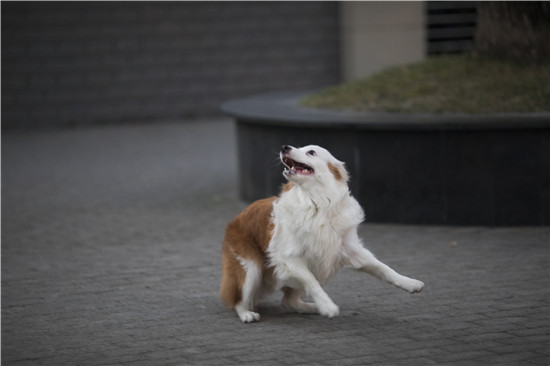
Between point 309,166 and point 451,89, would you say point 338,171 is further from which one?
point 451,89

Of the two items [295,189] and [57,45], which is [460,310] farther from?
[57,45]

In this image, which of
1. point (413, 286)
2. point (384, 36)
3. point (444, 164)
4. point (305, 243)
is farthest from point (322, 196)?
point (384, 36)

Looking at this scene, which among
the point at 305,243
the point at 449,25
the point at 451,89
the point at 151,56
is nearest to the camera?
the point at 305,243

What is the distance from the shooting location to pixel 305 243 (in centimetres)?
537

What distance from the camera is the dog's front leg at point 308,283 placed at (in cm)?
517

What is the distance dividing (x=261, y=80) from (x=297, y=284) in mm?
15111

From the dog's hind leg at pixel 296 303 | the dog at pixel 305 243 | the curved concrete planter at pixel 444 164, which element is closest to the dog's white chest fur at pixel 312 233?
the dog at pixel 305 243

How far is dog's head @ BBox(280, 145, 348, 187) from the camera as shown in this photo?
5203 mm

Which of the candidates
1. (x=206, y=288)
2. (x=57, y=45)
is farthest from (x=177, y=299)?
(x=57, y=45)

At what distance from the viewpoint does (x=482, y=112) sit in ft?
29.4

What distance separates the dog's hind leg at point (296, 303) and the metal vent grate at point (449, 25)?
15552 mm

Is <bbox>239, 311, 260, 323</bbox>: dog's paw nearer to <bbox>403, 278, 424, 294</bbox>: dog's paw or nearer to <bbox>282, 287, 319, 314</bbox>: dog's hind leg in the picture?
<bbox>282, 287, 319, 314</bbox>: dog's hind leg

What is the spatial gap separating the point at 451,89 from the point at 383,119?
140 centimetres

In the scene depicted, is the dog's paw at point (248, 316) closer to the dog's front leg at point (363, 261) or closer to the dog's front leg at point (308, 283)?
the dog's front leg at point (308, 283)
